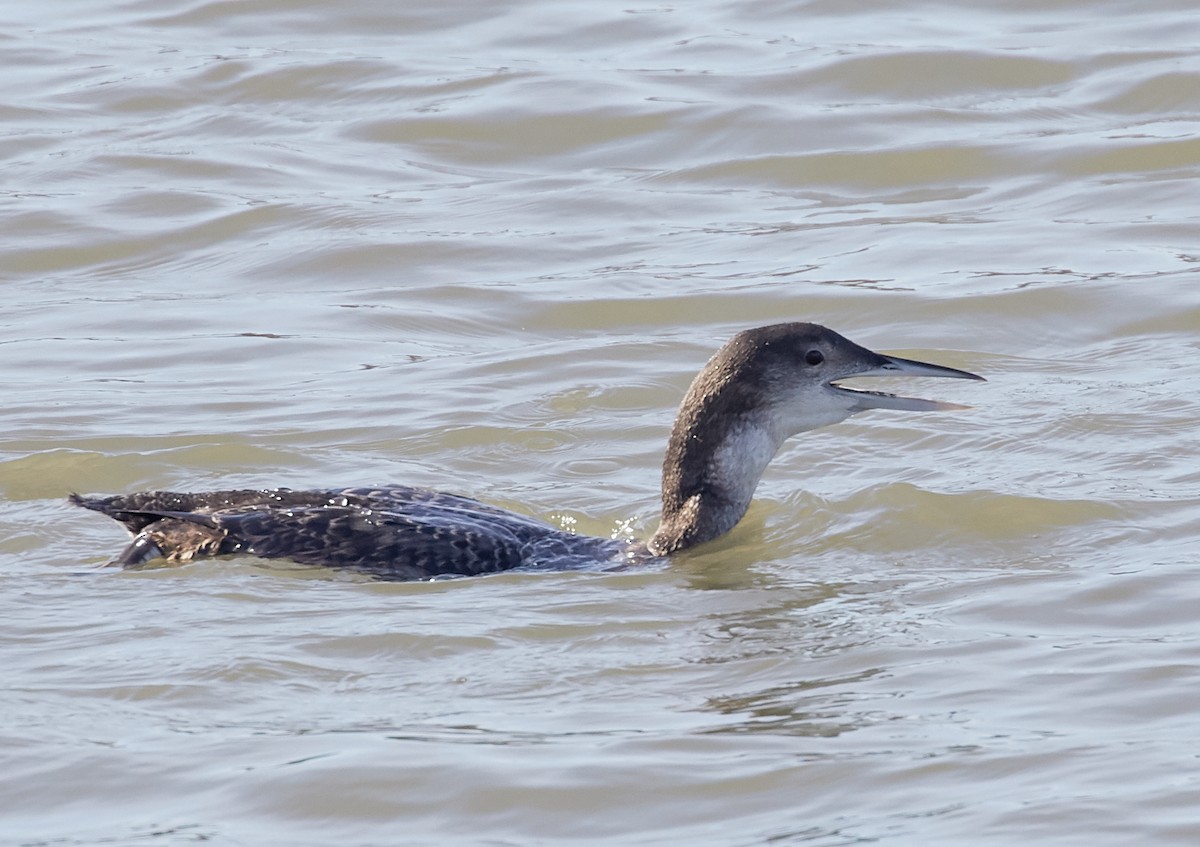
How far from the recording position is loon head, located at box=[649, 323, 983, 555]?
7.98m

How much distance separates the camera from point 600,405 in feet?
32.4

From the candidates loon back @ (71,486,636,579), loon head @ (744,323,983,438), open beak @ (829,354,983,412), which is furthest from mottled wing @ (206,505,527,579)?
open beak @ (829,354,983,412)

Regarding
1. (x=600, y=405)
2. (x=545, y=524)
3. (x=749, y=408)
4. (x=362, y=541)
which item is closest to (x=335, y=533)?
(x=362, y=541)

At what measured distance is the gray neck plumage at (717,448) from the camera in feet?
26.2

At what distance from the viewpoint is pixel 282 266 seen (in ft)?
39.4

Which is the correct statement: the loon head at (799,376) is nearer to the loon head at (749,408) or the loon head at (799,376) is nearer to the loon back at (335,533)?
the loon head at (749,408)

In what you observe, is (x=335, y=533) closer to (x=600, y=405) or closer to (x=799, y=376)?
(x=799, y=376)

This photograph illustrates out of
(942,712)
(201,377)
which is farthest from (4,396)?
(942,712)

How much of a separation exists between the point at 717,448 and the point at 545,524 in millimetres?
737

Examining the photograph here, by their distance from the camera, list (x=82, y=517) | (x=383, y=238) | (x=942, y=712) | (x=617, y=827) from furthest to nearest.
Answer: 1. (x=383, y=238)
2. (x=82, y=517)
3. (x=942, y=712)
4. (x=617, y=827)

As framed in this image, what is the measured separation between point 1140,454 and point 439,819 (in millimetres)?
4299

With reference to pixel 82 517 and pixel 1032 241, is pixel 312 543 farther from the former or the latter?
pixel 1032 241

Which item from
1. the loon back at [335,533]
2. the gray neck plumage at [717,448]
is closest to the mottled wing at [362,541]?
the loon back at [335,533]

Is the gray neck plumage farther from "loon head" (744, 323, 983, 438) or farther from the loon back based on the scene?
the loon back
